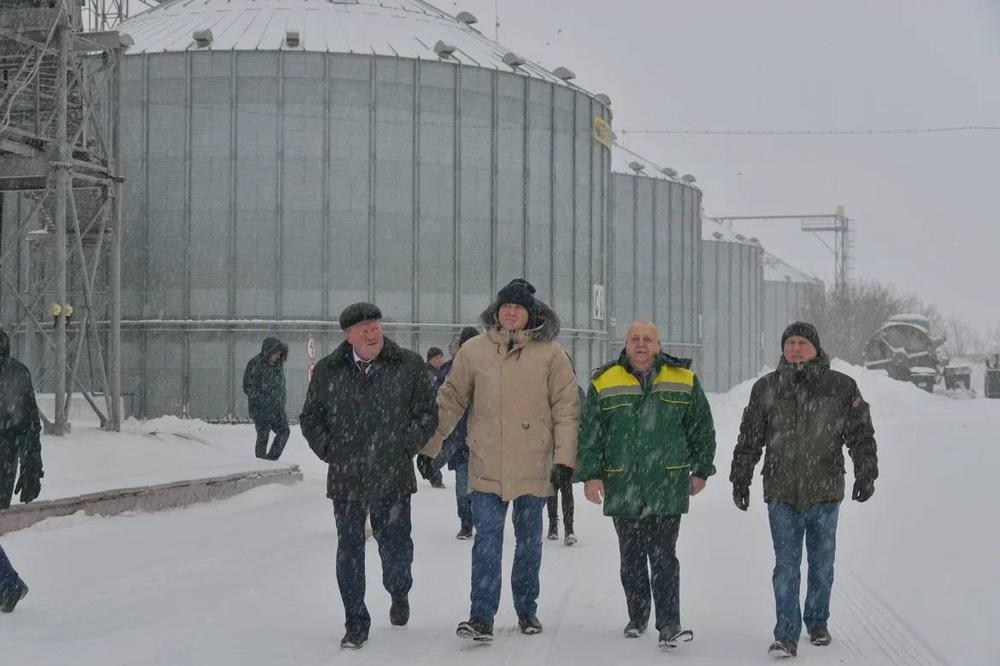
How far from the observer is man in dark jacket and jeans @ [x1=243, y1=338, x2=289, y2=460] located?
51.9ft

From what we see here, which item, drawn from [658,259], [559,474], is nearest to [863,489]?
[559,474]

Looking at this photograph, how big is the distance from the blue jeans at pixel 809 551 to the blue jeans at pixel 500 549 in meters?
1.36

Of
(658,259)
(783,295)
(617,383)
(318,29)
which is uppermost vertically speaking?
(318,29)

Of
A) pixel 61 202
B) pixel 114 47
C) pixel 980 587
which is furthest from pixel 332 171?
pixel 980 587

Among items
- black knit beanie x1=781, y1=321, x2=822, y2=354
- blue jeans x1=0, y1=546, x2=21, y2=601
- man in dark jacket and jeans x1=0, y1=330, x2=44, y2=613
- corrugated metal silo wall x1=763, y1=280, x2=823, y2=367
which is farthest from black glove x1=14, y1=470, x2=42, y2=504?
corrugated metal silo wall x1=763, y1=280, x2=823, y2=367

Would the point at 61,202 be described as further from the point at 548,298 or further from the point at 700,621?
the point at 548,298

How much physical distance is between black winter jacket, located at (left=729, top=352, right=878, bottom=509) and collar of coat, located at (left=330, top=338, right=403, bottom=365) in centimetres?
205

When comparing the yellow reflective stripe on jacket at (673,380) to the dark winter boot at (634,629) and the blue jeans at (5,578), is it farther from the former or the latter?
the blue jeans at (5,578)

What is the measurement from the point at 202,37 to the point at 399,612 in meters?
26.1

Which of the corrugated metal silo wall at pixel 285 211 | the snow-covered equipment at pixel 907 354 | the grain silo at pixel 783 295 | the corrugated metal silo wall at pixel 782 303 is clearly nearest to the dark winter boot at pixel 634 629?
the corrugated metal silo wall at pixel 285 211

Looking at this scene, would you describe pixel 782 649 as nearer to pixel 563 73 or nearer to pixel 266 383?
pixel 266 383

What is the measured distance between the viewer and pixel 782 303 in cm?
7662

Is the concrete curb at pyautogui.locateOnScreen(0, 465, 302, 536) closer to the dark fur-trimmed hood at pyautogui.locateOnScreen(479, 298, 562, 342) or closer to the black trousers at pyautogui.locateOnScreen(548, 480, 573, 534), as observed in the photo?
the black trousers at pyautogui.locateOnScreen(548, 480, 573, 534)

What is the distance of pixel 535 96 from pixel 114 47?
56.4 ft
